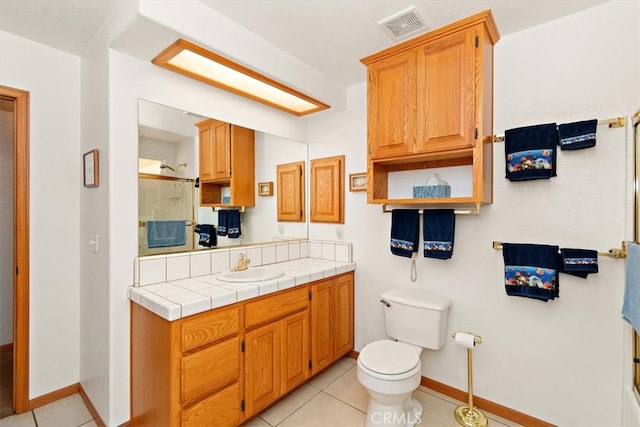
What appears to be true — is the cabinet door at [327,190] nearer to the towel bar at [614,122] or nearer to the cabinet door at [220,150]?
the cabinet door at [220,150]

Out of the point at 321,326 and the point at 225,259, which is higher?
the point at 225,259

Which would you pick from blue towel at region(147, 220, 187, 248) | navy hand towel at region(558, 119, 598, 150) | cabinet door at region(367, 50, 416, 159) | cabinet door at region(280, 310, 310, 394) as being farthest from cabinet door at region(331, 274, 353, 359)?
navy hand towel at region(558, 119, 598, 150)

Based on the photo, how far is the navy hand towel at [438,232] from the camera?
2035mm

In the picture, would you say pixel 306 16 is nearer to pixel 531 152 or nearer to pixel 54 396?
pixel 531 152

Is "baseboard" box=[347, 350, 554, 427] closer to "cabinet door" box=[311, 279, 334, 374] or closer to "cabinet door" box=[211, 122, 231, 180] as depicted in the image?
"cabinet door" box=[311, 279, 334, 374]

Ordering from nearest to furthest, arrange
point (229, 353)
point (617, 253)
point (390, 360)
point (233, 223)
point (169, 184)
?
1. point (617, 253)
2. point (229, 353)
3. point (390, 360)
4. point (169, 184)
5. point (233, 223)

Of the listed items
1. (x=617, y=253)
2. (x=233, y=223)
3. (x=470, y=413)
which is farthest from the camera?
(x=233, y=223)

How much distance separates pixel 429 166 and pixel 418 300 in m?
0.99

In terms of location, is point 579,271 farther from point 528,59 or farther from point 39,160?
point 39,160

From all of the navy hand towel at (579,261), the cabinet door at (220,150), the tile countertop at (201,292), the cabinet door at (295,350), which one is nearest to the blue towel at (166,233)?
the tile countertop at (201,292)

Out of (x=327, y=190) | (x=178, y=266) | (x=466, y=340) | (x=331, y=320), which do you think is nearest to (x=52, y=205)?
(x=178, y=266)

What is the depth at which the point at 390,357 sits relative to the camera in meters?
1.84

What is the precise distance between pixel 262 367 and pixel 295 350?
304 mm

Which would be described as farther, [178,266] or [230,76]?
[230,76]
